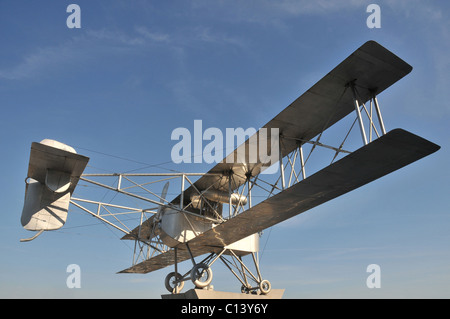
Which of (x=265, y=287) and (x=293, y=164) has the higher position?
(x=293, y=164)

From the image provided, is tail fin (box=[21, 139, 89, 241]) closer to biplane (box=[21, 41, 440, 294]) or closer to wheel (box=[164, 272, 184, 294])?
biplane (box=[21, 41, 440, 294])

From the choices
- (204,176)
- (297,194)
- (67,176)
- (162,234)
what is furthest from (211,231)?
(67,176)

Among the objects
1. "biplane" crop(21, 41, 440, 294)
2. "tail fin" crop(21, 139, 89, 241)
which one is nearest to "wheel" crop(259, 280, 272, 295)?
"biplane" crop(21, 41, 440, 294)

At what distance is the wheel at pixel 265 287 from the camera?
18250 millimetres

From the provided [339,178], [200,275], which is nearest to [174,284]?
[200,275]

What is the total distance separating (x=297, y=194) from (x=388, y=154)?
3.40 meters

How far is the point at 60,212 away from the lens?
1189 cm

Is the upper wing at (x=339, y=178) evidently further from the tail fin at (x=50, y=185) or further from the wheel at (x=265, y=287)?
the tail fin at (x=50, y=185)

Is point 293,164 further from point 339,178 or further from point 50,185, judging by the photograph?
point 50,185

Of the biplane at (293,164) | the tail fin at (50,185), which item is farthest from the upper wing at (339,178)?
the tail fin at (50,185)

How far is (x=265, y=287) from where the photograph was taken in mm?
18547

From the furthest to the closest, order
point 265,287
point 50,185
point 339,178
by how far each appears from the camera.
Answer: point 265,287 < point 50,185 < point 339,178

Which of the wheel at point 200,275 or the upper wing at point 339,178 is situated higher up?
the upper wing at point 339,178
